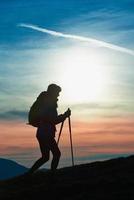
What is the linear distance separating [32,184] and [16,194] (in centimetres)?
145

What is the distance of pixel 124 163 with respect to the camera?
75.9 ft

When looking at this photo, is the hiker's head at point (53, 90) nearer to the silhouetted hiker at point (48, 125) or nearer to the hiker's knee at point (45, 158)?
the silhouetted hiker at point (48, 125)

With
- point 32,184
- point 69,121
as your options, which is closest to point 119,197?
point 32,184

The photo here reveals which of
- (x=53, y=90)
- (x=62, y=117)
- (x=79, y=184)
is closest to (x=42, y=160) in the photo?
(x=79, y=184)

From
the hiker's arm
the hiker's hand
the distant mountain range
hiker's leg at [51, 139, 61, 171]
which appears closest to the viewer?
the distant mountain range

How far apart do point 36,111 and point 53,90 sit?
3.31ft

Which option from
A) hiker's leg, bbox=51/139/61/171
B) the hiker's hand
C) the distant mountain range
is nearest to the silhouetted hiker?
hiker's leg, bbox=51/139/61/171

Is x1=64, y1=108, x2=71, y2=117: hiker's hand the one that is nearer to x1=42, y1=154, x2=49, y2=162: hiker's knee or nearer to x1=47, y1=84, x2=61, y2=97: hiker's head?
x1=47, y1=84, x2=61, y2=97: hiker's head

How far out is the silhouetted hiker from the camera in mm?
20453

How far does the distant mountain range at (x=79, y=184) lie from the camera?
728 inches

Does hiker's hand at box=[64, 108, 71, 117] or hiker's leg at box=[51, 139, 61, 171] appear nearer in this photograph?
hiker's leg at box=[51, 139, 61, 171]

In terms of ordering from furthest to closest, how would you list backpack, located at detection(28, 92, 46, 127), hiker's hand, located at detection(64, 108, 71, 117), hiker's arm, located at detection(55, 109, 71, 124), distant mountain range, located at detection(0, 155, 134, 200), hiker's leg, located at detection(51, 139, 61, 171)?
hiker's hand, located at detection(64, 108, 71, 117) < hiker's arm, located at detection(55, 109, 71, 124) < backpack, located at detection(28, 92, 46, 127) < hiker's leg, located at detection(51, 139, 61, 171) < distant mountain range, located at detection(0, 155, 134, 200)

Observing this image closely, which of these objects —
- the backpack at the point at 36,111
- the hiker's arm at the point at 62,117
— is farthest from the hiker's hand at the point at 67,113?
the backpack at the point at 36,111

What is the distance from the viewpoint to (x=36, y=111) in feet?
67.9
